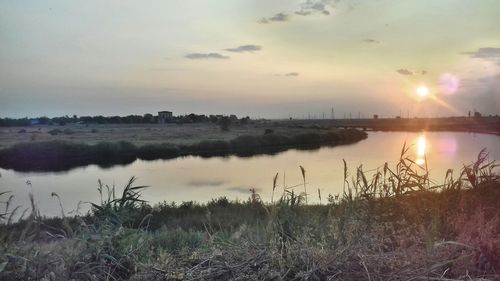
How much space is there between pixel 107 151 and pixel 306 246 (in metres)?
51.4

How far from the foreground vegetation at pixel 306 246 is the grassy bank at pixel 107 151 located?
4323 centimetres

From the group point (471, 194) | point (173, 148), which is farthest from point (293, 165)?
point (471, 194)

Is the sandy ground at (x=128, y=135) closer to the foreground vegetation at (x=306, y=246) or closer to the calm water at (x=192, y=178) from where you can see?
the calm water at (x=192, y=178)

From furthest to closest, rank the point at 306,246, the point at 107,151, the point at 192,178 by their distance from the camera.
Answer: the point at 107,151
the point at 192,178
the point at 306,246

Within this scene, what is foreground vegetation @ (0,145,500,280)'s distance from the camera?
3.21 metres

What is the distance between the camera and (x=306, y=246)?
342 cm

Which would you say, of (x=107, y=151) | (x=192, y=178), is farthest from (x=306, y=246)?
(x=107, y=151)

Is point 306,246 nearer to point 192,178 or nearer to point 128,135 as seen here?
point 192,178

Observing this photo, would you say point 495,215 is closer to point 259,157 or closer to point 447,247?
point 447,247

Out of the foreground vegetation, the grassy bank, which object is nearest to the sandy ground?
the grassy bank

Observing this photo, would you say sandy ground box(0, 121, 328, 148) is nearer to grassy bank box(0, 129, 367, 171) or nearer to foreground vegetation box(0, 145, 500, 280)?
grassy bank box(0, 129, 367, 171)

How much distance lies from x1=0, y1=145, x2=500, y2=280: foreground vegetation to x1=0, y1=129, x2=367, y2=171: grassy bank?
1702 inches

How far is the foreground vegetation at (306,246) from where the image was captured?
3213mm

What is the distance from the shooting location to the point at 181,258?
3500 mm
